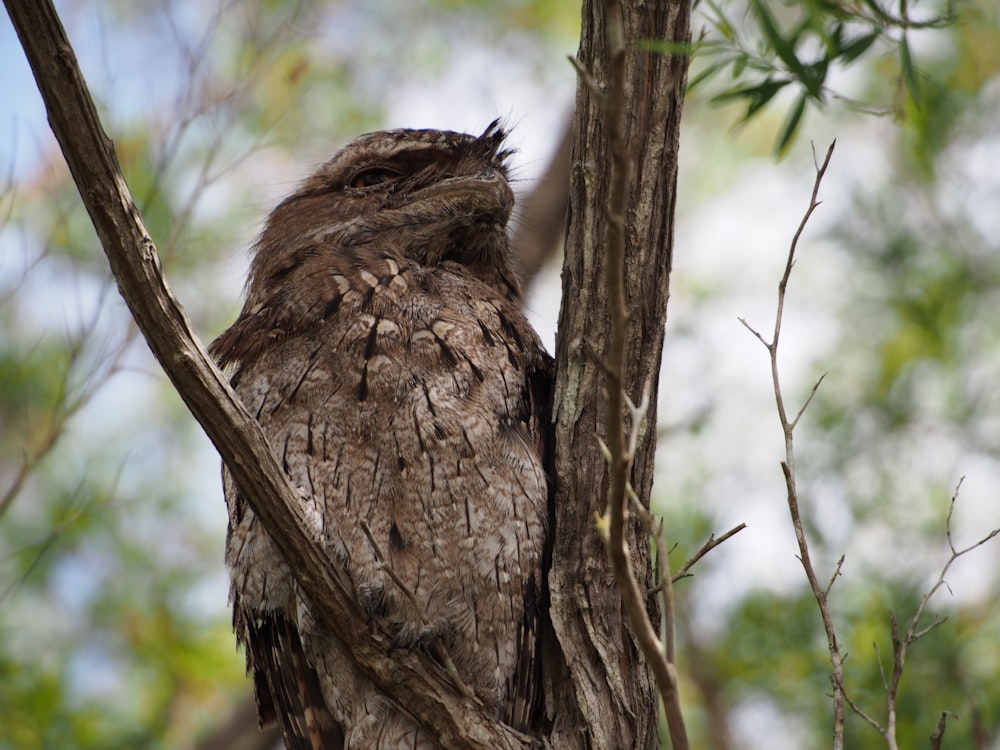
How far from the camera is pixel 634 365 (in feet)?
8.41

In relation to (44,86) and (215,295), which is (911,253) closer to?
(215,295)

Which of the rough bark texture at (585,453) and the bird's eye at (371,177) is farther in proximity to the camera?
the bird's eye at (371,177)

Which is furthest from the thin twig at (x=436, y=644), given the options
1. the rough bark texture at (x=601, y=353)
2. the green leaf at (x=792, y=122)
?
the green leaf at (x=792, y=122)

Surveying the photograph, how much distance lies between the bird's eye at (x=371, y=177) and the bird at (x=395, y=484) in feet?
1.37

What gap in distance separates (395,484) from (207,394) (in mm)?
657

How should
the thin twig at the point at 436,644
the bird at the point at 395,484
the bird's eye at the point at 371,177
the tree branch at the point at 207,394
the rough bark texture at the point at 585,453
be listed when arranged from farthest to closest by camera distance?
the bird's eye at the point at 371,177
the bird at the point at 395,484
the thin twig at the point at 436,644
the rough bark texture at the point at 585,453
the tree branch at the point at 207,394

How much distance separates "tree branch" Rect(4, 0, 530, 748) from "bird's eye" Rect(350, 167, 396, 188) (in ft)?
4.28

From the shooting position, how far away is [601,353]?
102 inches

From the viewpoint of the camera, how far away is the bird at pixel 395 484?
268 centimetres

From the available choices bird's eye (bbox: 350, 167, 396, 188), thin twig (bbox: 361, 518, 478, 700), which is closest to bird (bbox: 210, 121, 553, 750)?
thin twig (bbox: 361, 518, 478, 700)

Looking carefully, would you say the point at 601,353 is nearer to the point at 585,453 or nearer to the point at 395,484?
the point at 585,453

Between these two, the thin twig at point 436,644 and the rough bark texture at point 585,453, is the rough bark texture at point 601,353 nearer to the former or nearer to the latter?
the rough bark texture at point 585,453

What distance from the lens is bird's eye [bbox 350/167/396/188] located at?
332cm

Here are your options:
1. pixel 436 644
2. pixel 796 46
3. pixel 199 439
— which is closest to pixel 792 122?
pixel 796 46
